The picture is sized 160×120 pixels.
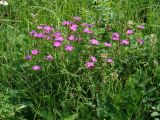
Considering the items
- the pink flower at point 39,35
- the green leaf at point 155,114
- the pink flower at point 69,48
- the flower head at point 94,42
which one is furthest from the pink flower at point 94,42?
the green leaf at point 155,114

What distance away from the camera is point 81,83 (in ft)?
8.27

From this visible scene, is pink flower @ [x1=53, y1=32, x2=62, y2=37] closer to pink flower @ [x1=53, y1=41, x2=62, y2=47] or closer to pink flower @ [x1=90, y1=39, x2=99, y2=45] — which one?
pink flower @ [x1=53, y1=41, x2=62, y2=47]

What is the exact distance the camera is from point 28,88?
2.48m

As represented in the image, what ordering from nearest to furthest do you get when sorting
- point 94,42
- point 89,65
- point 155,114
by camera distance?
point 155,114 < point 89,65 < point 94,42

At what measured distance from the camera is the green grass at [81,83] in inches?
92.8

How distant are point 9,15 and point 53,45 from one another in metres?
0.91

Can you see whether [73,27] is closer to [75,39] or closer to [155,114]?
[75,39]

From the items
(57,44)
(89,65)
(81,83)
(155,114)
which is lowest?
(155,114)

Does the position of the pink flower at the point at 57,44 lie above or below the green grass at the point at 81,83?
above

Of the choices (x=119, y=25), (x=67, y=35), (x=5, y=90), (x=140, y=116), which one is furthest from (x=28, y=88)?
(x=119, y=25)

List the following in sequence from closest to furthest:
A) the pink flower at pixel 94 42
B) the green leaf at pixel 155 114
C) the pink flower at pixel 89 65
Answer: the green leaf at pixel 155 114 → the pink flower at pixel 89 65 → the pink flower at pixel 94 42

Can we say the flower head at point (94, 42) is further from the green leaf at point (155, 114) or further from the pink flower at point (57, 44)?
the green leaf at point (155, 114)

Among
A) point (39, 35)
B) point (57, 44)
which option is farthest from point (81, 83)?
point (39, 35)

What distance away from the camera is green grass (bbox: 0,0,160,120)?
236cm
